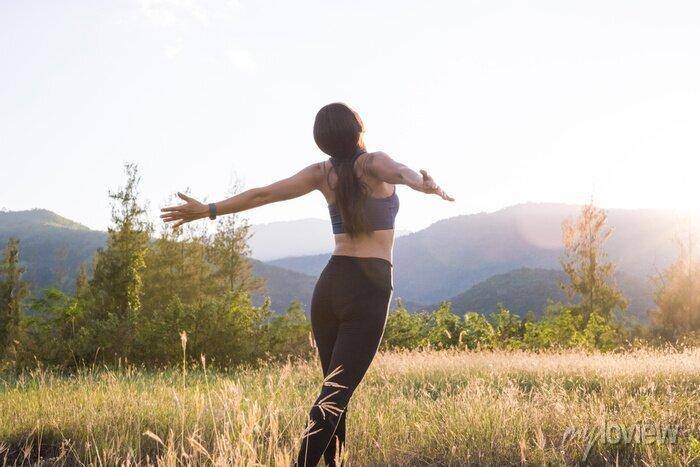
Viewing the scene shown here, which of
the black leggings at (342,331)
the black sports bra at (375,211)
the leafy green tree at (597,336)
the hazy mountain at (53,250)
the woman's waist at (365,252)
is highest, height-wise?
the hazy mountain at (53,250)

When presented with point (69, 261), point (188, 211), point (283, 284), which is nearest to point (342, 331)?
point (188, 211)

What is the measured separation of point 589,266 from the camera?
22.3m

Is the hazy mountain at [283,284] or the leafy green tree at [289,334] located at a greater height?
the leafy green tree at [289,334]

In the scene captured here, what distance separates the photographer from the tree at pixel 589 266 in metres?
22.0

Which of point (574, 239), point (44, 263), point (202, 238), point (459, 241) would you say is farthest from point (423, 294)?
point (574, 239)

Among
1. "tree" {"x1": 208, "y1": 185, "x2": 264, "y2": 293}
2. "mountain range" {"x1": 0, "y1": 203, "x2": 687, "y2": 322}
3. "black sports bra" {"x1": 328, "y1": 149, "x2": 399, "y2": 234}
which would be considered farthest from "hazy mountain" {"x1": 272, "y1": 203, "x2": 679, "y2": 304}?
"black sports bra" {"x1": 328, "y1": 149, "x2": 399, "y2": 234}

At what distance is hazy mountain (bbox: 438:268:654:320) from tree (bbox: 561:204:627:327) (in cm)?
4372

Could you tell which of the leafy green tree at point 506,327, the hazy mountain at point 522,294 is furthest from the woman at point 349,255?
the hazy mountain at point 522,294

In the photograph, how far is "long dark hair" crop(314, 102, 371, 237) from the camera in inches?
123

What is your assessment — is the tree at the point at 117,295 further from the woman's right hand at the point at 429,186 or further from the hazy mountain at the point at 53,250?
the hazy mountain at the point at 53,250

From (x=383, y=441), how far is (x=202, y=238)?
32628mm

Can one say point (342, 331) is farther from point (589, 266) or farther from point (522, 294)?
point (522, 294)

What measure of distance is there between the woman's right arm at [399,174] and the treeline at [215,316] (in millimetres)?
4506

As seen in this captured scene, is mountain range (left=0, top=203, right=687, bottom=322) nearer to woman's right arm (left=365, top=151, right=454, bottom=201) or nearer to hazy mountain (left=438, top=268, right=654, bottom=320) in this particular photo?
hazy mountain (left=438, top=268, right=654, bottom=320)
